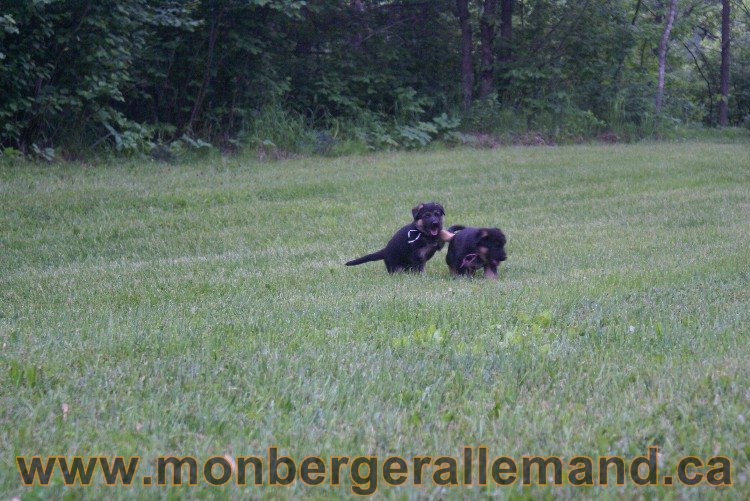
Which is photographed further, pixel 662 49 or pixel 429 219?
pixel 662 49

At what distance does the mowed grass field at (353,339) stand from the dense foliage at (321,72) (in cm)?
429

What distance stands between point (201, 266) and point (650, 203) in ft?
27.8

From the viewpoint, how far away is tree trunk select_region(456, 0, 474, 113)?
25.0m

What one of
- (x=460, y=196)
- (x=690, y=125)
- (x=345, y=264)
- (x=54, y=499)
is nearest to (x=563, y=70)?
(x=690, y=125)

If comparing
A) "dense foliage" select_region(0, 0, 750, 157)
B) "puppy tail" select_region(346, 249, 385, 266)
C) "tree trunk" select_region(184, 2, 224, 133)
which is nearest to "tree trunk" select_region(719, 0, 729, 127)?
"dense foliage" select_region(0, 0, 750, 157)

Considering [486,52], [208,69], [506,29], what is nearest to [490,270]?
[208,69]

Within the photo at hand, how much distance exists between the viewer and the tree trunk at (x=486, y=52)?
1007 inches

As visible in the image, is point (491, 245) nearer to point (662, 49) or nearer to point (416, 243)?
point (416, 243)

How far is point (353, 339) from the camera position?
553 centimetres

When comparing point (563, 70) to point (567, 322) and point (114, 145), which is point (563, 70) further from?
point (567, 322)

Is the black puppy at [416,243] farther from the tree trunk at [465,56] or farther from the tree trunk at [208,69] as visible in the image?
the tree trunk at [465,56]

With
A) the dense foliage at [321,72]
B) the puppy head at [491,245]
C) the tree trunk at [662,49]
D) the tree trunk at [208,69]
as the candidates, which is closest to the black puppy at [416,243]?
the puppy head at [491,245]

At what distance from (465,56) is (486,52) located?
0.91 m

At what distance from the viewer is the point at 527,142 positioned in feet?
76.5
